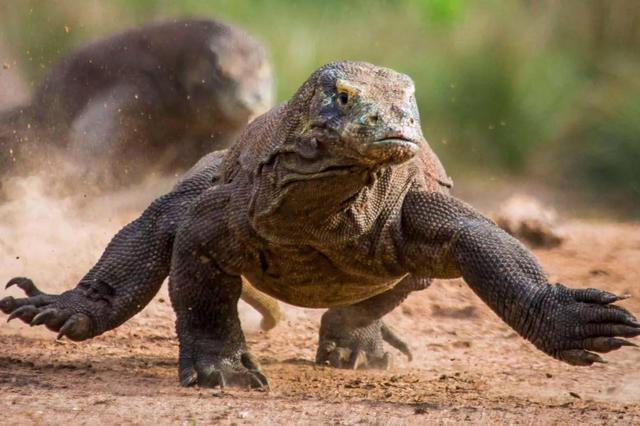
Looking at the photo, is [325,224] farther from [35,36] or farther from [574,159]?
[574,159]

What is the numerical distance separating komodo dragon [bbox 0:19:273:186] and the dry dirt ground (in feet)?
2.06

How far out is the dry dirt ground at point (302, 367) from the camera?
6371 millimetres

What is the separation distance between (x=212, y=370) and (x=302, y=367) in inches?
60.4

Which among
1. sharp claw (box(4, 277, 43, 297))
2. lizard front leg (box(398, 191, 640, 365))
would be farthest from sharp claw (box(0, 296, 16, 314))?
lizard front leg (box(398, 191, 640, 365))

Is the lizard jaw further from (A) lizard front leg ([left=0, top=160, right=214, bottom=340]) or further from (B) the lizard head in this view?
(A) lizard front leg ([left=0, top=160, right=214, bottom=340])

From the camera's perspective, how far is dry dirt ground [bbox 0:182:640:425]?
20.9ft

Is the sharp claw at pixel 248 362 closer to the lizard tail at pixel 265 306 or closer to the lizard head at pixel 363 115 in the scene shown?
the lizard head at pixel 363 115

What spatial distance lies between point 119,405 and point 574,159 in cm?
1447

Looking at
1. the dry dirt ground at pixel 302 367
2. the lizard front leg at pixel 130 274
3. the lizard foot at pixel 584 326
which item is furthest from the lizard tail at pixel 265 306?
the lizard foot at pixel 584 326

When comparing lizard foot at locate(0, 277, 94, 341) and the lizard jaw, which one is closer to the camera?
the lizard jaw

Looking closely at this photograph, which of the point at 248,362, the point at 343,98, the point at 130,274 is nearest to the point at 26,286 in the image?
the point at 130,274

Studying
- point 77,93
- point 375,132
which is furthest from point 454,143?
point 375,132

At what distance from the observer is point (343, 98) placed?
6453 mm

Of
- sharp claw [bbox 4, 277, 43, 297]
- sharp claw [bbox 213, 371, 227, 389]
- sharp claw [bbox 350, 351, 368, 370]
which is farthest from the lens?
sharp claw [bbox 350, 351, 368, 370]
